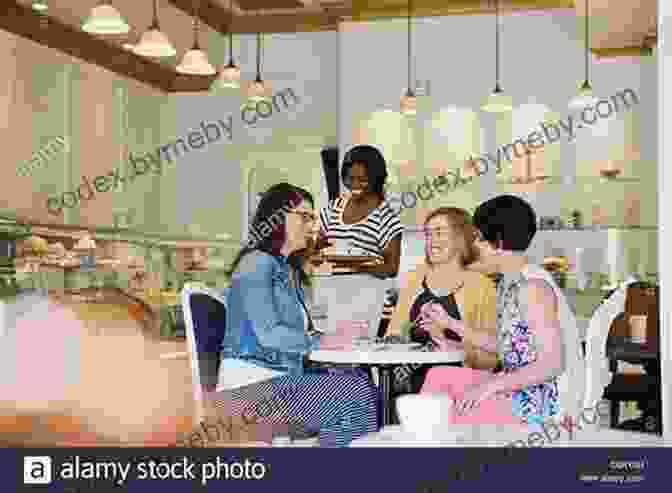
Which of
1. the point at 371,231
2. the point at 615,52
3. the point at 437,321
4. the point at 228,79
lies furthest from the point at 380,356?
the point at 615,52

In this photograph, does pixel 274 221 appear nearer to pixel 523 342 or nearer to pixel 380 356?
pixel 380 356

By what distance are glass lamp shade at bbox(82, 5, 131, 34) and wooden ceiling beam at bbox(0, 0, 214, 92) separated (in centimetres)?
37

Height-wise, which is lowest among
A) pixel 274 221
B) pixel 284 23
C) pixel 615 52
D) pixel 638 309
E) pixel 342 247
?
pixel 638 309

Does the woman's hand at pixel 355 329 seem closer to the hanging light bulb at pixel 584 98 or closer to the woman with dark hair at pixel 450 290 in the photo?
the woman with dark hair at pixel 450 290

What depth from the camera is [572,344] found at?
10.1ft

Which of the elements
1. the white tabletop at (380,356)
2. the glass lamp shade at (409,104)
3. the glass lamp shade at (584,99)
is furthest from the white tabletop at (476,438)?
the glass lamp shade at (409,104)

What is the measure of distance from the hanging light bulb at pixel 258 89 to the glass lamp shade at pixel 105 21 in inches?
68.0

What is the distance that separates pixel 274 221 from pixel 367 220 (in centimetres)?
99

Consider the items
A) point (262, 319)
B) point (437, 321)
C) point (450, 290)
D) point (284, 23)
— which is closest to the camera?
point (262, 319)

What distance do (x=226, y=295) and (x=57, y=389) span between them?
0.68m

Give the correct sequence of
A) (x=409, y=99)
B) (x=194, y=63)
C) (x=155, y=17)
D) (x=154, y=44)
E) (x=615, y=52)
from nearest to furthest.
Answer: (x=154, y=44), (x=155, y=17), (x=194, y=63), (x=615, y=52), (x=409, y=99)

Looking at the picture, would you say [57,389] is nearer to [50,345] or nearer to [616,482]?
[50,345]

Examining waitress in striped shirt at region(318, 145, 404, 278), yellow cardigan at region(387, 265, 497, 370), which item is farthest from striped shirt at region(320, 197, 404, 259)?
yellow cardigan at region(387, 265, 497, 370)

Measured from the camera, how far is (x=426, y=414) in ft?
6.52
